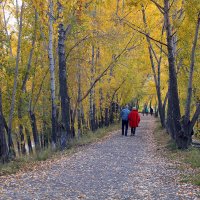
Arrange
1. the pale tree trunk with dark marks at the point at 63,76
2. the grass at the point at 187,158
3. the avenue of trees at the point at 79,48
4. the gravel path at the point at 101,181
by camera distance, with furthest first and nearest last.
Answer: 1. the pale tree trunk with dark marks at the point at 63,76
2. the avenue of trees at the point at 79,48
3. the grass at the point at 187,158
4. the gravel path at the point at 101,181

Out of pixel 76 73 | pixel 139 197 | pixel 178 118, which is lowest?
pixel 139 197

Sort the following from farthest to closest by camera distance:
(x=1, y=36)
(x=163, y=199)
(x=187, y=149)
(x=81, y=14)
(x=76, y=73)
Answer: (x=76, y=73) < (x=81, y=14) < (x=1, y=36) < (x=187, y=149) < (x=163, y=199)

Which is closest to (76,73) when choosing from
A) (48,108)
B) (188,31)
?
(48,108)

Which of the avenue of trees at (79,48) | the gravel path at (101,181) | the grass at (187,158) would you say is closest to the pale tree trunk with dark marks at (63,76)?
the avenue of trees at (79,48)

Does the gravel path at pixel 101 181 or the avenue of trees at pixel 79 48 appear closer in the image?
the gravel path at pixel 101 181

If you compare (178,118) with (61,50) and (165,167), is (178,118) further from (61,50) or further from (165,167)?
(61,50)

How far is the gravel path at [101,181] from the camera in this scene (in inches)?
292

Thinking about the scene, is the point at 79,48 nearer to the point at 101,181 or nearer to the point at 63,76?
the point at 63,76

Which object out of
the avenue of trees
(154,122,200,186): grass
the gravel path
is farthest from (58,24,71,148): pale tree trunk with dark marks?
(154,122,200,186): grass

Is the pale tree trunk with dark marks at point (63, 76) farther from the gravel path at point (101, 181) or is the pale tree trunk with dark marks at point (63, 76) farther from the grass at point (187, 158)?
the grass at point (187, 158)

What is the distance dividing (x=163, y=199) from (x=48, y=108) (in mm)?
18397

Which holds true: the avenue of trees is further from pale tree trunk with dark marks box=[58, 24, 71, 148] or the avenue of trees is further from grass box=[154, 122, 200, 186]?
grass box=[154, 122, 200, 186]

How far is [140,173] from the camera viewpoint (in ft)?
31.6

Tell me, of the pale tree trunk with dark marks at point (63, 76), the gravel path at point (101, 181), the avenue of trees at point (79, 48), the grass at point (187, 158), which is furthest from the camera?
the pale tree trunk with dark marks at point (63, 76)
